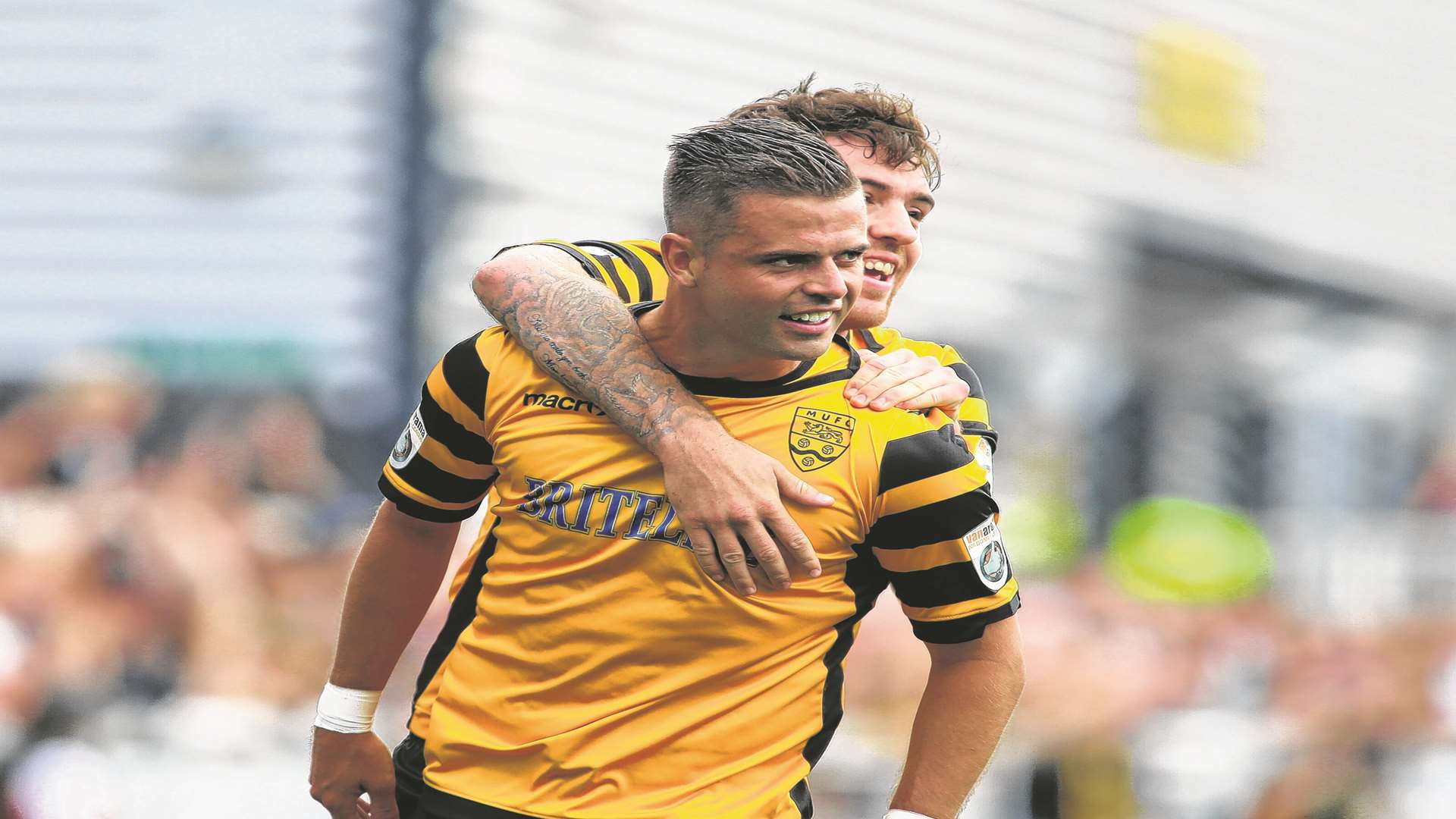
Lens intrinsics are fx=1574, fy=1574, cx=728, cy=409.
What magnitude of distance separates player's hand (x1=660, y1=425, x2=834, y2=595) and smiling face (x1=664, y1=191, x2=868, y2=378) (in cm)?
20

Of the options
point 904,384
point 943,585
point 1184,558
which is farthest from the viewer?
point 1184,558

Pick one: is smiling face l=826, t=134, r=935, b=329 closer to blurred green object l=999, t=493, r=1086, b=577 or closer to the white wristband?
the white wristband

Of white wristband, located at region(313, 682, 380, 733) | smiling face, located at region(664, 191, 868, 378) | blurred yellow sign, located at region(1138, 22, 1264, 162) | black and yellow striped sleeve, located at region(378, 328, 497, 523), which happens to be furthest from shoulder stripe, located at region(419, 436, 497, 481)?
blurred yellow sign, located at region(1138, 22, 1264, 162)

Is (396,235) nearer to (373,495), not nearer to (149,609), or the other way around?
(373,495)

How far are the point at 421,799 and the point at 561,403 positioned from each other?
2.71 ft

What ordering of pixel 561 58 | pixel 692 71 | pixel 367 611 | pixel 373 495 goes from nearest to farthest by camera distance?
pixel 367 611
pixel 373 495
pixel 561 58
pixel 692 71

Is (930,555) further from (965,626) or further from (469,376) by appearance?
(469,376)

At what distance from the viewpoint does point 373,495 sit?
828cm

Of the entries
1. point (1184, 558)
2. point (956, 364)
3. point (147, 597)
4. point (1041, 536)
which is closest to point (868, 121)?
point (956, 364)

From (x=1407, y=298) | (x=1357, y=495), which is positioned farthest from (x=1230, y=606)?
(x=1407, y=298)

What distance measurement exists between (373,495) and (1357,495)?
1388 cm

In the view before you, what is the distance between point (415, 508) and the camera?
3.21 m

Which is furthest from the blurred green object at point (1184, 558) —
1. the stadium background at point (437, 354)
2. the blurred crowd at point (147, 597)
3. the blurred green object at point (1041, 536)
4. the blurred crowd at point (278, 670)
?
the blurred crowd at point (147, 597)

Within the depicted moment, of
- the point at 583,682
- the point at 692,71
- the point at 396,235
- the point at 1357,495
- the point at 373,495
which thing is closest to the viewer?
the point at 583,682
